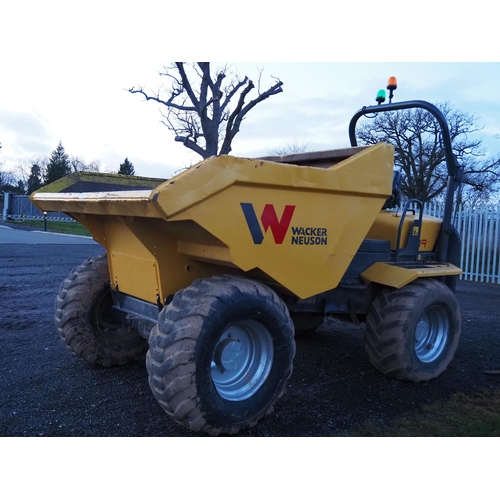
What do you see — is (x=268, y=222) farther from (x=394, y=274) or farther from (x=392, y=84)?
(x=392, y=84)

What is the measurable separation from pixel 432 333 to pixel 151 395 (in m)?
2.65

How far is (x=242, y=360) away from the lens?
328 centimetres

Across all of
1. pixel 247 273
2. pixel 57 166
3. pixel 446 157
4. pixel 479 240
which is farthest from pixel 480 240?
pixel 57 166

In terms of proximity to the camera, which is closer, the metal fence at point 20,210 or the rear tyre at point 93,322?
the rear tyre at point 93,322

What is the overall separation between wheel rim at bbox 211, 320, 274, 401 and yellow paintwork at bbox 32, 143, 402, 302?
392mm

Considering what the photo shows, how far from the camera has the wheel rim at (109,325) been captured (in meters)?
4.18

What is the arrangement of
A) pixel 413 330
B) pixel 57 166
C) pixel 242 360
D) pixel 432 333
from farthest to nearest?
pixel 57 166
pixel 432 333
pixel 413 330
pixel 242 360

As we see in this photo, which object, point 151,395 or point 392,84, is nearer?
point 151,395

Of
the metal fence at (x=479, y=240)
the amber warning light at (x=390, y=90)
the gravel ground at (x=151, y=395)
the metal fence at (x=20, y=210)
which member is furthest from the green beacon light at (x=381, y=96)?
the metal fence at (x=20, y=210)

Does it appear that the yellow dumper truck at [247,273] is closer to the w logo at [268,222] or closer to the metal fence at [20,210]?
the w logo at [268,222]

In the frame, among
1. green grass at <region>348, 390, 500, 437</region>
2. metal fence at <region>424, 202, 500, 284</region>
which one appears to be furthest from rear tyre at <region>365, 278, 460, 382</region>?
metal fence at <region>424, 202, 500, 284</region>

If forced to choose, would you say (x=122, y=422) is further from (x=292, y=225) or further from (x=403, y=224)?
(x=403, y=224)

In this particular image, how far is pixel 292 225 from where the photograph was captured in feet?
10.7

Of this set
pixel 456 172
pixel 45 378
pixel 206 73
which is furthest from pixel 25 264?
pixel 206 73
